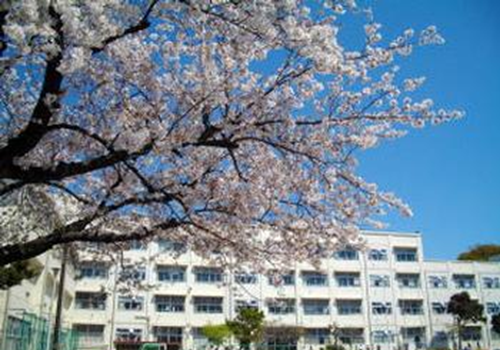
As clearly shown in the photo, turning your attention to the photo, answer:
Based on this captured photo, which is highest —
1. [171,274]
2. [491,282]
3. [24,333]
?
[171,274]

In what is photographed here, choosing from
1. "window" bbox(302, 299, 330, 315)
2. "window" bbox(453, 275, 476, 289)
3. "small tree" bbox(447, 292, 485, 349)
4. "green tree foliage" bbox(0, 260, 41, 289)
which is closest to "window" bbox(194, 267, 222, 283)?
"window" bbox(302, 299, 330, 315)

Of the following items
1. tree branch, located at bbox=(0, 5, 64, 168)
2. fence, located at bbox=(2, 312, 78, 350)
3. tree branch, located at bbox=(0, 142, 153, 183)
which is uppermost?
tree branch, located at bbox=(0, 5, 64, 168)

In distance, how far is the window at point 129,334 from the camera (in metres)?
43.3

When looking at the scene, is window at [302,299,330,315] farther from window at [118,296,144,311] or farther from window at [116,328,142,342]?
window at [116,328,142,342]

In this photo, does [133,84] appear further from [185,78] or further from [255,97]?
[255,97]

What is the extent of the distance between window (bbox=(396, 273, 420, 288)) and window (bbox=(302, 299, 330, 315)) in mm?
8040

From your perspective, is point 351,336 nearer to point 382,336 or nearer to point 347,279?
point 382,336

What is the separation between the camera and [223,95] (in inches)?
253

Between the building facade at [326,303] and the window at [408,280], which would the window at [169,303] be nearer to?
the building facade at [326,303]

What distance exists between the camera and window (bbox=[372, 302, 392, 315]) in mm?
49469

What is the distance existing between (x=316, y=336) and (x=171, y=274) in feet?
47.9

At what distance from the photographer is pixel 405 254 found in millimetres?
52219

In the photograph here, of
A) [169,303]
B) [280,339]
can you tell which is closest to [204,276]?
[169,303]

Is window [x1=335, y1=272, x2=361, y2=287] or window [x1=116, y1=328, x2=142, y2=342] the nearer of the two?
window [x1=116, y1=328, x2=142, y2=342]
